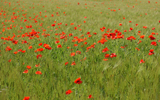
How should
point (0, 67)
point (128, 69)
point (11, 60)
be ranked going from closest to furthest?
point (128, 69) → point (0, 67) → point (11, 60)

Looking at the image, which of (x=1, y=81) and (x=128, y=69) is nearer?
(x=1, y=81)

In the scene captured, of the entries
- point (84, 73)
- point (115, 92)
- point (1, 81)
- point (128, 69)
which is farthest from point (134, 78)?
point (1, 81)

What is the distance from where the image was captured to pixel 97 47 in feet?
9.02

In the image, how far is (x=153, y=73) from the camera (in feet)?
5.61

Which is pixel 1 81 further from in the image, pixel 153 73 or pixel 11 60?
pixel 153 73

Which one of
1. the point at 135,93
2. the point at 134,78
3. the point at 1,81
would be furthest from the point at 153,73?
the point at 1,81

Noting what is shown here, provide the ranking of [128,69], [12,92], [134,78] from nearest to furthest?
[12,92], [134,78], [128,69]

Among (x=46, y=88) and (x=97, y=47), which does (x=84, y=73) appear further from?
(x=97, y=47)

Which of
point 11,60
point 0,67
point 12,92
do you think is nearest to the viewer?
point 12,92

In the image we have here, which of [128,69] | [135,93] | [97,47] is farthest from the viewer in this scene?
[97,47]

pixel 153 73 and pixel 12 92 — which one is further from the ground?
pixel 153 73

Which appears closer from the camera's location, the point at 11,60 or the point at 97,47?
the point at 11,60

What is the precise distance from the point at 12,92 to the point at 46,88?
13.2 inches

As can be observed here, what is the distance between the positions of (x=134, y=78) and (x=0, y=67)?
5.66ft
